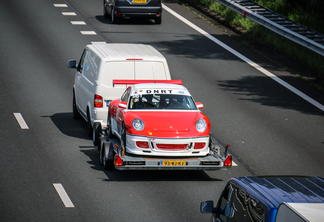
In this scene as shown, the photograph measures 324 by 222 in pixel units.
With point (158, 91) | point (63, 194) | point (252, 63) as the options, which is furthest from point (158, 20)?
point (63, 194)

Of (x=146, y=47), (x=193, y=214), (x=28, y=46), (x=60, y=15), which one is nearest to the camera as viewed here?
(x=193, y=214)

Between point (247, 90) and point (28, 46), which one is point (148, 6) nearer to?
point (28, 46)

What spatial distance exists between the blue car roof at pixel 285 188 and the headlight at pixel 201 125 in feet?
17.3

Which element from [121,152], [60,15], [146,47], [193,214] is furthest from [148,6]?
[193,214]

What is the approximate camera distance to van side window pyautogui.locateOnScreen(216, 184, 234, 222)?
6200mm

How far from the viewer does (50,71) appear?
795 inches

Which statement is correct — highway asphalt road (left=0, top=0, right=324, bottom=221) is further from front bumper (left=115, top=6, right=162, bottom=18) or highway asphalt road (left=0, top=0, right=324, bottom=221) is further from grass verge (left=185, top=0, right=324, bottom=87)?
grass verge (left=185, top=0, right=324, bottom=87)

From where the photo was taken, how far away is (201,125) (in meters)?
11.4

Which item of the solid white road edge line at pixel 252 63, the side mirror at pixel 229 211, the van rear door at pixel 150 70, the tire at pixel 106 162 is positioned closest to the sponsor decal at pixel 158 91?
the tire at pixel 106 162

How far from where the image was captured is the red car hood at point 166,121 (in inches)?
440

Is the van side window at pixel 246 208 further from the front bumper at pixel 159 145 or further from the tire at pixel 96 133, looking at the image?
the tire at pixel 96 133

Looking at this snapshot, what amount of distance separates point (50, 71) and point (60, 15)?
327 inches

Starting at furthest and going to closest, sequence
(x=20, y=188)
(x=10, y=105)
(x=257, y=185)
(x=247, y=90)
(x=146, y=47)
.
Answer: (x=247, y=90), (x=10, y=105), (x=146, y=47), (x=20, y=188), (x=257, y=185)

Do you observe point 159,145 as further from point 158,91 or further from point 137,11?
point 137,11
